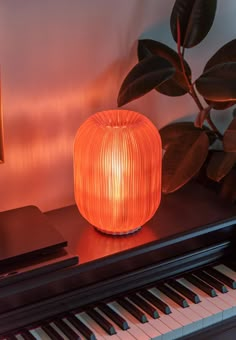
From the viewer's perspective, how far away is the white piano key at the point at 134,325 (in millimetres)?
1341

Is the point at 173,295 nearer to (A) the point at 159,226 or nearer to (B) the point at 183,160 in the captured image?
(A) the point at 159,226

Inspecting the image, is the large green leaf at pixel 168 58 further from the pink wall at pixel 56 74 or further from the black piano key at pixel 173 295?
the black piano key at pixel 173 295

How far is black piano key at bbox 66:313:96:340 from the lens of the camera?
1326mm

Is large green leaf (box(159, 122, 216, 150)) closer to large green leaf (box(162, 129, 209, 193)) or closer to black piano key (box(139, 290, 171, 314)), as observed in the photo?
large green leaf (box(162, 129, 209, 193))

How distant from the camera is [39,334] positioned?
4.41 ft

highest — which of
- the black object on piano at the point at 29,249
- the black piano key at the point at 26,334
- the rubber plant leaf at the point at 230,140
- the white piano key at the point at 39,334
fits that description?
the rubber plant leaf at the point at 230,140

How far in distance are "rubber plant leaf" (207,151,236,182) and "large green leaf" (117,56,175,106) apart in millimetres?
260

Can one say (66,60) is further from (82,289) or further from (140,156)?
(82,289)

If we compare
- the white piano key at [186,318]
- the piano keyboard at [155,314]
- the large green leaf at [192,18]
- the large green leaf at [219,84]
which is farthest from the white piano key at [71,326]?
the large green leaf at [192,18]

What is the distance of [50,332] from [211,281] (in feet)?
1.35

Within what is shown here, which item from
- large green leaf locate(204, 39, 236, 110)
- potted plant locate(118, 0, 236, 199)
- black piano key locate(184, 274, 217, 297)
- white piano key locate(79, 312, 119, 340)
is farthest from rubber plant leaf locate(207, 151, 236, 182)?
white piano key locate(79, 312, 119, 340)

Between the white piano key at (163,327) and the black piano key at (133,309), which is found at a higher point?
the black piano key at (133,309)

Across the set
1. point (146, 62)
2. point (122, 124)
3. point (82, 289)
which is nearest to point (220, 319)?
point (82, 289)

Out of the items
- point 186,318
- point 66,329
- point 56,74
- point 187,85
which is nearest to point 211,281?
point 186,318
